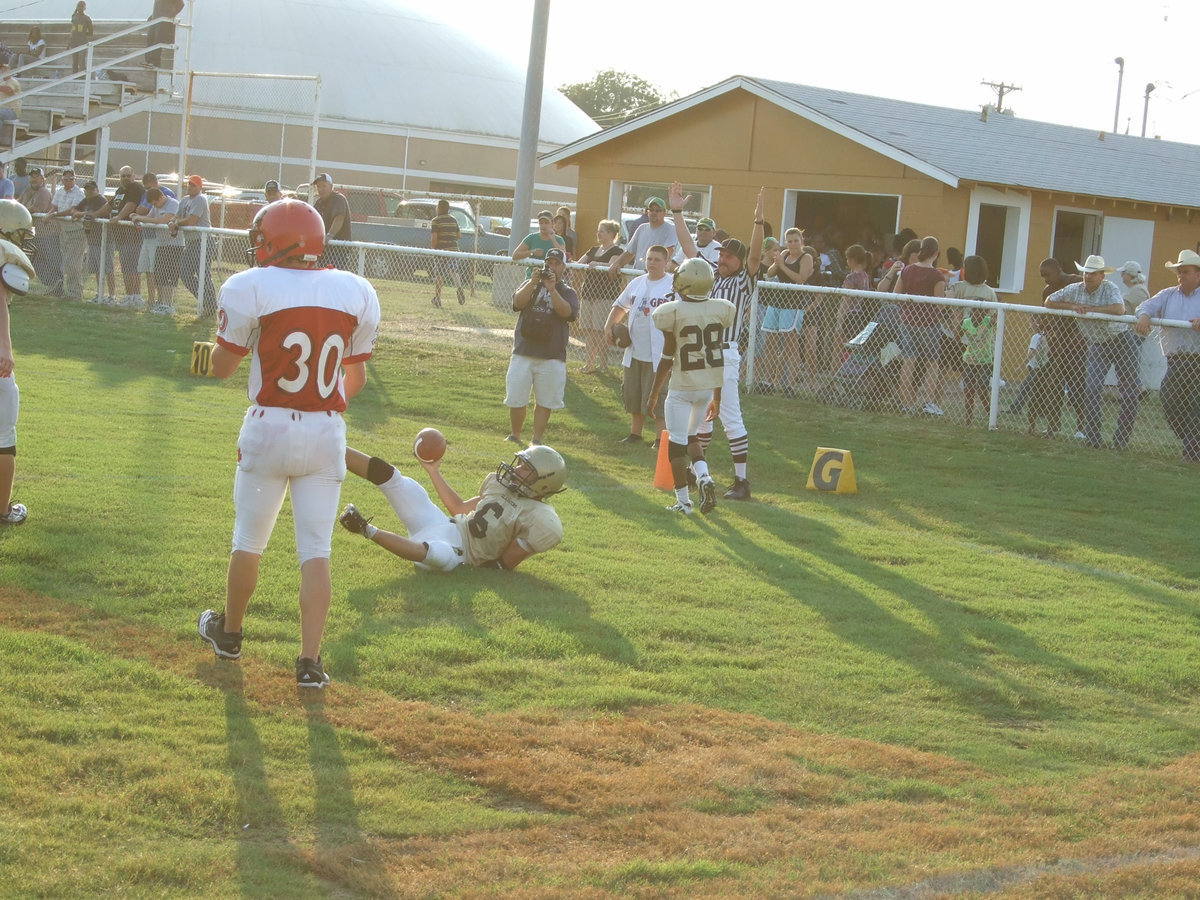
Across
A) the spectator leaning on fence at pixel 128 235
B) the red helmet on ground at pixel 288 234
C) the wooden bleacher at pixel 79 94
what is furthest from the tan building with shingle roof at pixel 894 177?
the red helmet on ground at pixel 288 234

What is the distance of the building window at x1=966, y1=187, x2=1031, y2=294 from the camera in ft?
65.7

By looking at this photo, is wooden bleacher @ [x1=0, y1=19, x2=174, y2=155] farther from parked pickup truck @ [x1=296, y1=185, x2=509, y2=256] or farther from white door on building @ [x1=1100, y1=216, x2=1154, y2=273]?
white door on building @ [x1=1100, y1=216, x2=1154, y2=273]

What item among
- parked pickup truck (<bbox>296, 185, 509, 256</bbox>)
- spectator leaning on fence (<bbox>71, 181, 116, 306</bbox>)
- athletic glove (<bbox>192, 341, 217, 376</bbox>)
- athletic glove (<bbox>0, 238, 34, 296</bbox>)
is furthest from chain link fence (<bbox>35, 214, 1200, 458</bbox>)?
parked pickup truck (<bbox>296, 185, 509, 256</bbox>)

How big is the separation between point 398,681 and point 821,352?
10620 mm

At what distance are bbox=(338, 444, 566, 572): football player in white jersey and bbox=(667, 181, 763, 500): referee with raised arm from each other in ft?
9.04

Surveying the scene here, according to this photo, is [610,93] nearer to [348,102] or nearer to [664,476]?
[348,102]

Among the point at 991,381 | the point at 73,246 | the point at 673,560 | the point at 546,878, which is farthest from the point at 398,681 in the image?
the point at 73,246

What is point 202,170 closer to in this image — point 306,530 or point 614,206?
point 614,206

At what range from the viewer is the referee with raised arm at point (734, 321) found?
10.8 m

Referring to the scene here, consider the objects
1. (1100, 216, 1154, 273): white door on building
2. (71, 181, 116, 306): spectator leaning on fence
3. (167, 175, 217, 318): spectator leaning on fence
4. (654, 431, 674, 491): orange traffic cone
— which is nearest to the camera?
(654, 431, 674, 491): orange traffic cone

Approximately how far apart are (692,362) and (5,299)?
4.53 meters

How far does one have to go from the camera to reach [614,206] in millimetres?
23078

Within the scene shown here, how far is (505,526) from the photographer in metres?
7.68

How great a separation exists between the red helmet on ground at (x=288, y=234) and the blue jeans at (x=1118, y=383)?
10.3 m
